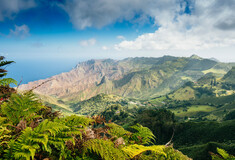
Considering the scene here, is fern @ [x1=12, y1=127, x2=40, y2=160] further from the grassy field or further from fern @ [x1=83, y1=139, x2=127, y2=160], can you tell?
the grassy field

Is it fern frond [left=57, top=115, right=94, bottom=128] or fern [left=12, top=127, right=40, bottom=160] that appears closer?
fern [left=12, top=127, right=40, bottom=160]

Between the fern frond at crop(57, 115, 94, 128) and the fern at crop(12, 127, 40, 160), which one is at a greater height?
the fern at crop(12, 127, 40, 160)

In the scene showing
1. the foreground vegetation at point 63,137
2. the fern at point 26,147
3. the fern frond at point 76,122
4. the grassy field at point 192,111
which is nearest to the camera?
the fern at point 26,147

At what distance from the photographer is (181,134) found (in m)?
72.3

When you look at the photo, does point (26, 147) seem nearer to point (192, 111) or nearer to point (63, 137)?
point (63, 137)

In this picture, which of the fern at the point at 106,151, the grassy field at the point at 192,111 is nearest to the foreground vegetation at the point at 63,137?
the fern at the point at 106,151

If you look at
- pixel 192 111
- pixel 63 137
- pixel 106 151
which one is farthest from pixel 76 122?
pixel 192 111

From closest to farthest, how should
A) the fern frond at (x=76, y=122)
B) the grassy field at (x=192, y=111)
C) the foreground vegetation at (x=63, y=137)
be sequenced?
the foreground vegetation at (x=63, y=137), the fern frond at (x=76, y=122), the grassy field at (x=192, y=111)

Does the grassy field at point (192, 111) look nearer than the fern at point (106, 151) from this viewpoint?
No

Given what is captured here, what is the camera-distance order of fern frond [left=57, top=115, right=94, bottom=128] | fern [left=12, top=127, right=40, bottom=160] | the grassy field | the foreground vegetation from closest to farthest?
1. fern [left=12, top=127, right=40, bottom=160]
2. the foreground vegetation
3. fern frond [left=57, top=115, right=94, bottom=128]
4. the grassy field

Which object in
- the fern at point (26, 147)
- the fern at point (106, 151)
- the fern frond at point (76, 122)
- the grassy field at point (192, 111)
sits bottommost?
the grassy field at point (192, 111)

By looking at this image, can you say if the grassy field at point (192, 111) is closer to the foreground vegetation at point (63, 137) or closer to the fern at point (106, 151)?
the foreground vegetation at point (63, 137)

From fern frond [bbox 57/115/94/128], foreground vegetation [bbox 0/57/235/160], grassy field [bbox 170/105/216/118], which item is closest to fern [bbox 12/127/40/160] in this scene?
foreground vegetation [bbox 0/57/235/160]

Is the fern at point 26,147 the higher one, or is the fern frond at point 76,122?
the fern at point 26,147
